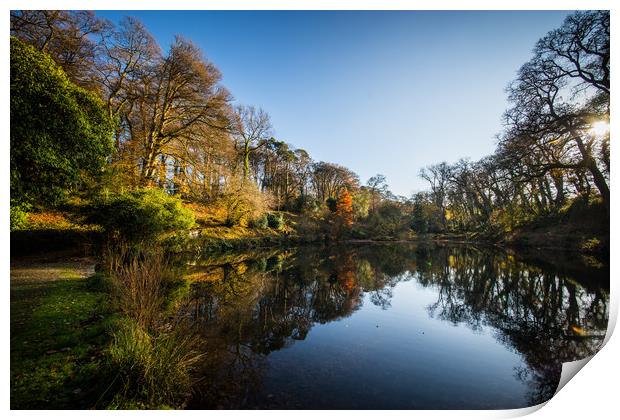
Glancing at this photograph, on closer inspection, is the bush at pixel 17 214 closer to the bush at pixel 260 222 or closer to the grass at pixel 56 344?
the grass at pixel 56 344

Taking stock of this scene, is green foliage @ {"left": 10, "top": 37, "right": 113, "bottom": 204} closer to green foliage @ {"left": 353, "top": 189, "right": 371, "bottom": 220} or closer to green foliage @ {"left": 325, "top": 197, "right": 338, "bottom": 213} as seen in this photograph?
green foliage @ {"left": 325, "top": 197, "right": 338, "bottom": 213}

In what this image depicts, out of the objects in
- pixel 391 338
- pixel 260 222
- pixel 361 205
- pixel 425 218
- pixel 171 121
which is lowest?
pixel 391 338

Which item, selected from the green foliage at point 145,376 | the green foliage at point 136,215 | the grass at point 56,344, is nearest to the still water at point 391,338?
the green foliage at point 145,376

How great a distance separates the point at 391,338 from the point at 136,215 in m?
9.45

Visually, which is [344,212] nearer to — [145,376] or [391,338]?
[391,338]

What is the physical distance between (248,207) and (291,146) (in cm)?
2035

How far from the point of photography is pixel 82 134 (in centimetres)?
585

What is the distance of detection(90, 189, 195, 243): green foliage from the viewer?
31.8 feet

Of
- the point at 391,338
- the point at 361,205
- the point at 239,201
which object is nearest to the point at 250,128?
the point at 239,201

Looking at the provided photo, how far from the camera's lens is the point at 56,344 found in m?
3.65

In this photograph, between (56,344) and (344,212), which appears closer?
(56,344)
